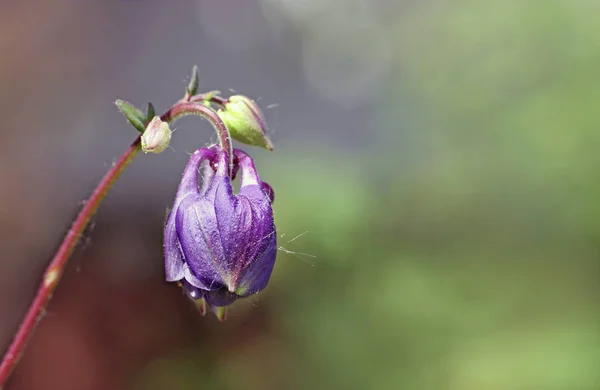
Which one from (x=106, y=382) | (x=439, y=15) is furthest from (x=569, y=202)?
(x=106, y=382)

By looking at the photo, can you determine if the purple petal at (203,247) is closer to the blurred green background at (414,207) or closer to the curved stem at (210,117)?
the curved stem at (210,117)

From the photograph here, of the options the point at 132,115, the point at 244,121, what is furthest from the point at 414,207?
the point at 132,115

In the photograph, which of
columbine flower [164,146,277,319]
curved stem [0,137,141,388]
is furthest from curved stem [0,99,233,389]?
columbine flower [164,146,277,319]

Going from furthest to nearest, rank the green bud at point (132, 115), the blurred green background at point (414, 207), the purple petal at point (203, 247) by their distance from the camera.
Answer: the blurred green background at point (414, 207), the green bud at point (132, 115), the purple petal at point (203, 247)

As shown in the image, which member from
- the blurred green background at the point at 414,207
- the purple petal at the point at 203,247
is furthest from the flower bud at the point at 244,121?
the blurred green background at the point at 414,207

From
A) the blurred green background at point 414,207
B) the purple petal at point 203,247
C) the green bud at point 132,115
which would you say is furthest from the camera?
the blurred green background at point 414,207
